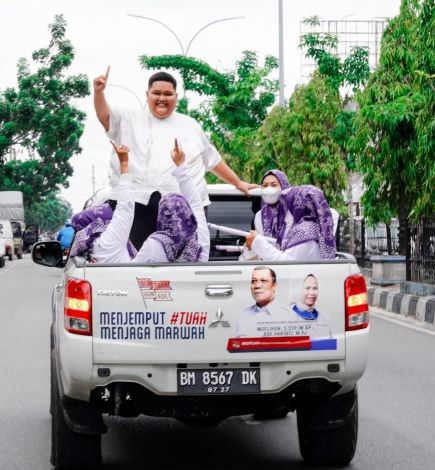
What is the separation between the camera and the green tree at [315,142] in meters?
30.3

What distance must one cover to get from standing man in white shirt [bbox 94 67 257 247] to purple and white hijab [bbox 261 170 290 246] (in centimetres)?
67

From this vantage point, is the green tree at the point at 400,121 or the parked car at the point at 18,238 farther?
the parked car at the point at 18,238

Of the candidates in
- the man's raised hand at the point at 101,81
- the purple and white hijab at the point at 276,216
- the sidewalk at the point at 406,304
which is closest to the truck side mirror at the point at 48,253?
the man's raised hand at the point at 101,81

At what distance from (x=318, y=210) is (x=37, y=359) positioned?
5.87 metres

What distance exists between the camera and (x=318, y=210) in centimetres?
639

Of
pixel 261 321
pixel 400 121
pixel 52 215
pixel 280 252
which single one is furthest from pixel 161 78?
pixel 52 215

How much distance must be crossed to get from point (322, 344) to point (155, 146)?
218cm

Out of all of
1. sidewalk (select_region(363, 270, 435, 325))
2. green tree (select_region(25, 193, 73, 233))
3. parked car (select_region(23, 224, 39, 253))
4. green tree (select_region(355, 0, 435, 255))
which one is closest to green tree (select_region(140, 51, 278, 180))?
green tree (select_region(355, 0, 435, 255))

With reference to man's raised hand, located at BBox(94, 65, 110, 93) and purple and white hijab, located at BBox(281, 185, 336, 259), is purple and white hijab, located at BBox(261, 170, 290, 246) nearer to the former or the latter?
purple and white hijab, located at BBox(281, 185, 336, 259)

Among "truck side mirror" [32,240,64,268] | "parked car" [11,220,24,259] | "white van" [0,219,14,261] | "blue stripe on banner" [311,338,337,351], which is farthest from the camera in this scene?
"parked car" [11,220,24,259]

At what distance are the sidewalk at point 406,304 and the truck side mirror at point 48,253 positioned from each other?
31.1 ft

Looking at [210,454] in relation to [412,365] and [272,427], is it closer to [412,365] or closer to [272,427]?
[272,427]

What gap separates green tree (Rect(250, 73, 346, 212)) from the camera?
30312mm

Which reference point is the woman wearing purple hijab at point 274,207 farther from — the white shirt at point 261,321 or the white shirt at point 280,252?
the white shirt at point 261,321
